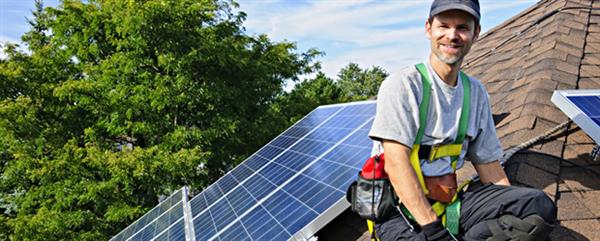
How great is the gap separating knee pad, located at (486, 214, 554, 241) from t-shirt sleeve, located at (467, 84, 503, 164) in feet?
1.69

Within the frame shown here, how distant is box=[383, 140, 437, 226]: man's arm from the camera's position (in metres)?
2.01

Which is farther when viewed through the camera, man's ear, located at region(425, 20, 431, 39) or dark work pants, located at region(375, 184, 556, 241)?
man's ear, located at region(425, 20, 431, 39)

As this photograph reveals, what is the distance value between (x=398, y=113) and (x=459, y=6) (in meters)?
0.54

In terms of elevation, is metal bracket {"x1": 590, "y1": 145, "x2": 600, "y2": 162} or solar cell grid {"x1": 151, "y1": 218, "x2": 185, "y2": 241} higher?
metal bracket {"x1": 590, "y1": 145, "x2": 600, "y2": 162}

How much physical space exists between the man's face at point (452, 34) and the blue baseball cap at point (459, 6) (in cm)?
3

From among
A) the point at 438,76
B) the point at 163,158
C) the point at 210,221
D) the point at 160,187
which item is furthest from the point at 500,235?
the point at 160,187

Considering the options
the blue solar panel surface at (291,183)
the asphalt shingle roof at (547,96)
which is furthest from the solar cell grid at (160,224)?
the asphalt shingle roof at (547,96)

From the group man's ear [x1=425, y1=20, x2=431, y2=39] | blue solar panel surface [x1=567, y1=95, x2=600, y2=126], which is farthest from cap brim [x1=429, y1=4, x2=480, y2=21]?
blue solar panel surface [x1=567, y1=95, x2=600, y2=126]

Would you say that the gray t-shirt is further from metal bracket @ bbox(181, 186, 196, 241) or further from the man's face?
metal bracket @ bbox(181, 186, 196, 241)

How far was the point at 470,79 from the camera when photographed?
234 cm

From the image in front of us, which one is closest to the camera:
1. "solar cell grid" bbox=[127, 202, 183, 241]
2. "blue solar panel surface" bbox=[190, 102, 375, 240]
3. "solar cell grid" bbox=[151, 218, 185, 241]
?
"blue solar panel surface" bbox=[190, 102, 375, 240]

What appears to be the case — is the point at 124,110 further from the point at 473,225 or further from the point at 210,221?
the point at 473,225

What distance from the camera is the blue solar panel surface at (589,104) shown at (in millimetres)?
2984

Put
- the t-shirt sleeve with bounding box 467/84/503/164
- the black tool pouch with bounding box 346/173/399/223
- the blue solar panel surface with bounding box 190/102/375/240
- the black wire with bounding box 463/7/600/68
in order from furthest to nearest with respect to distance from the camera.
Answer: the black wire with bounding box 463/7/600/68, the blue solar panel surface with bounding box 190/102/375/240, the t-shirt sleeve with bounding box 467/84/503/164, the black tool pouch with bounding box 346/173/399/223
